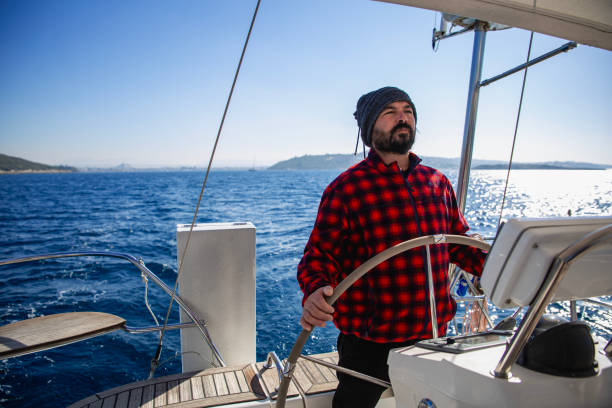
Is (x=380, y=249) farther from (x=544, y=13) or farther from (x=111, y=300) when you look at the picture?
(x=111, y=300)

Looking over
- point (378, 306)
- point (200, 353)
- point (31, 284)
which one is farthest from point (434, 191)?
point (31, 284)

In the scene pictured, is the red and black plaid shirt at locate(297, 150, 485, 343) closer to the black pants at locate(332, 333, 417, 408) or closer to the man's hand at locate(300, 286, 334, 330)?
the black pants at locate(332, 333, 417, 408)

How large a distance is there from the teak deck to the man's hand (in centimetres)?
98

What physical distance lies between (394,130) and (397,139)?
34 millimetres

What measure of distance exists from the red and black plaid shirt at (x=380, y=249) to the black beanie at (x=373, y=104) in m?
0.14

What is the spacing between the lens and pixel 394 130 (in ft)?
4.01

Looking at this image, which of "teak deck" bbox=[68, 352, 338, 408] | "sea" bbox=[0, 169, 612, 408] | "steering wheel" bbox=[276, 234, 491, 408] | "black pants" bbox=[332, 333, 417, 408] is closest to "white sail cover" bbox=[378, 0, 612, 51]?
"sea" bbox=[0, 169, 612, 408]

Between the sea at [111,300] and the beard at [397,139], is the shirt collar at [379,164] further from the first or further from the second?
the sea at [111,300]

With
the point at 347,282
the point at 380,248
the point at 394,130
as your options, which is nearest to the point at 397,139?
the point at 394,130

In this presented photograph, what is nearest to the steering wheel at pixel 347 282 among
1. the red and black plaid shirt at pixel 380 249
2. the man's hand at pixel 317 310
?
the man's hand at pixel 317 310

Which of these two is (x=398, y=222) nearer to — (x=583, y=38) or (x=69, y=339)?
(x=583, y=38)

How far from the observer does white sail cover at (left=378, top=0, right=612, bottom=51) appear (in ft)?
3.71

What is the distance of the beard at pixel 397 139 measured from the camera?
122cm

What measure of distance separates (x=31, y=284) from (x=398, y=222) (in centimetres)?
754
